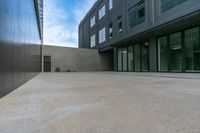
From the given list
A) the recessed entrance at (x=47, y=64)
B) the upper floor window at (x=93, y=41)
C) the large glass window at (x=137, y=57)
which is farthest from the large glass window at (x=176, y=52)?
the upper floor window at (x=93, y=41)

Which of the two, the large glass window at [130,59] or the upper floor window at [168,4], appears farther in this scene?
the large glass window at [130,59]

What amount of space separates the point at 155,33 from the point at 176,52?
8.28 ft

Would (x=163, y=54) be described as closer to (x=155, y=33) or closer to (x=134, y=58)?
(x=155, y=33)

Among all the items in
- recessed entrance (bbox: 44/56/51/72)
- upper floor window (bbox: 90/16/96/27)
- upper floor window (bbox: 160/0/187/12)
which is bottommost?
recessed entrance (bbox: 44/56/51/72)

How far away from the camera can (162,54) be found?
520 inches

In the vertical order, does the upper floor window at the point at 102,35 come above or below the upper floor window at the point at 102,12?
below

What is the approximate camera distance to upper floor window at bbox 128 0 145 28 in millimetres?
15336

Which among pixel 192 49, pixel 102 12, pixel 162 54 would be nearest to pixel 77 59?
pixel 102 12

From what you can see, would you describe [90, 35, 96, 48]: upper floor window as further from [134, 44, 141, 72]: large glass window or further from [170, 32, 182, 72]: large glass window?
[170, 32, 182, 72]: large glass window

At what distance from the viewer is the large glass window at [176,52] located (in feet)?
38.2

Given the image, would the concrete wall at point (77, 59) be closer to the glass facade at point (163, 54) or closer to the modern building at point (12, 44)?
the glass facade at point (163, 54)

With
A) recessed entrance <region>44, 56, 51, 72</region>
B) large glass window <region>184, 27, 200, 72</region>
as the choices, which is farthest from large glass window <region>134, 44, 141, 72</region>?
recessed entrance <region>44, 56, 51, 72</region>

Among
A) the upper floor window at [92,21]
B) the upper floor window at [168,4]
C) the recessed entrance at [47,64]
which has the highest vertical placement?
the upper floor window at [92,21]

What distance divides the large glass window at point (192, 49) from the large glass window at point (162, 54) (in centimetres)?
184
